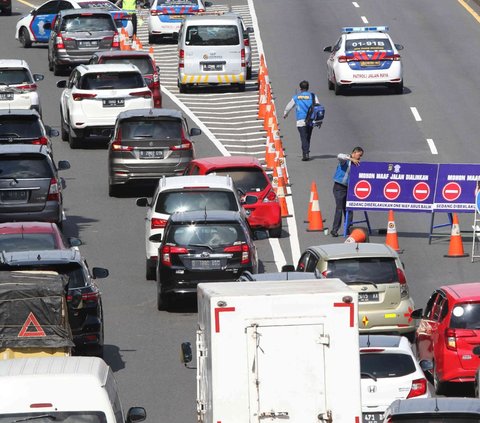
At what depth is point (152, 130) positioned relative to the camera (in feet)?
113

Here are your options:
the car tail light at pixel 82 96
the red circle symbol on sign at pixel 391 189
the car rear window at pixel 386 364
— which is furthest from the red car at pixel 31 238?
the car tail light at pixel 82 96

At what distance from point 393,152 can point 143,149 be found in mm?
6810

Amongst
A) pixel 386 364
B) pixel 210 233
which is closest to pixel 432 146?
pixel 210 233

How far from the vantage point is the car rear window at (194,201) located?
1101 inches

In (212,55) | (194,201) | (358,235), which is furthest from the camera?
(212,55)

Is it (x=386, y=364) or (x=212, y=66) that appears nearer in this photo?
(x=386, y=364)

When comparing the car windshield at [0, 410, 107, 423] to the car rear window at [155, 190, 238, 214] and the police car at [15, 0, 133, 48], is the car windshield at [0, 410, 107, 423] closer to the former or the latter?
the car rear window at [155, 190, 238, 214]

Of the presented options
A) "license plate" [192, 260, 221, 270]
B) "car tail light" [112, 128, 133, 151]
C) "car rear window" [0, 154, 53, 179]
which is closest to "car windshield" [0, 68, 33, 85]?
"car tail light" [112, 128, 133, 151]

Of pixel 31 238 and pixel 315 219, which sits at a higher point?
pixel 31 238

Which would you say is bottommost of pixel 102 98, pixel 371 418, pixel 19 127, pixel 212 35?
pixel 212 35

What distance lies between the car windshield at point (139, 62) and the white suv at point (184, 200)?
15385 mm

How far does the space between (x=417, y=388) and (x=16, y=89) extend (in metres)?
23.2

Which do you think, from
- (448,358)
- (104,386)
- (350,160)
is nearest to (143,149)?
(350,160)

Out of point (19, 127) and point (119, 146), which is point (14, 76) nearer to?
point (19, 127)
